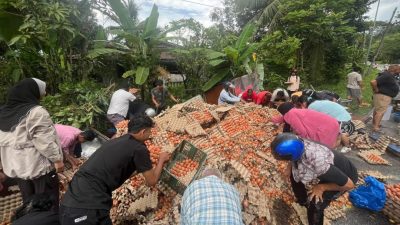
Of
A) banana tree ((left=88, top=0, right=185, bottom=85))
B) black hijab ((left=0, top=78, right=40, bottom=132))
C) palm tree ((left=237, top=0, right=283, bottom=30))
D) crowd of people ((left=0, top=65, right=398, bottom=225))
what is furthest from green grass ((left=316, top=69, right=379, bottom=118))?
black hijab ((left=0, top=78, right=40, bottom=132))

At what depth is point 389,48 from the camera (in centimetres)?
3128

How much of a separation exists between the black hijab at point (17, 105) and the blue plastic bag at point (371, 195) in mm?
4305

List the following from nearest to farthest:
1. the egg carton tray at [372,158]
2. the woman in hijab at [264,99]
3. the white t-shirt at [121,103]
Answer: the egg carton tray at [372,158]
the white t-shirt at [121,103]
the woman in hijab at [264,99]

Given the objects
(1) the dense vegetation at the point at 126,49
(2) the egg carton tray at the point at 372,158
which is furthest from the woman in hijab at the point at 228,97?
(2) the egg carton tray at the point at 372,158

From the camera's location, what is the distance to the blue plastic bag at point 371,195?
140 inches

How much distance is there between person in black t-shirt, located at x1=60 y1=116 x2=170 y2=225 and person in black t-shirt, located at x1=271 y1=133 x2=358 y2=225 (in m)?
1.27

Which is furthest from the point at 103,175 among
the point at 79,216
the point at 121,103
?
the point at 121,103

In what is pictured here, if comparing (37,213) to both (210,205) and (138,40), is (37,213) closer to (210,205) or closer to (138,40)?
(210,205)

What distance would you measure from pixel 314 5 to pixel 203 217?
40.8ft

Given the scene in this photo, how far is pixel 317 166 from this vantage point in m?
2.60

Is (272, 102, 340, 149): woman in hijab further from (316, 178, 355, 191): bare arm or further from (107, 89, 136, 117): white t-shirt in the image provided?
(107, 89, 136, 117): white t-shirt

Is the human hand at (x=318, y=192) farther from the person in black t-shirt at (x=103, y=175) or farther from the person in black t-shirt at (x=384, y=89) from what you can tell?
the person in black t-shirt at (x=384, y=89)

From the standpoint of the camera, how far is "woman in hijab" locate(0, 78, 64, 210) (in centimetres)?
265

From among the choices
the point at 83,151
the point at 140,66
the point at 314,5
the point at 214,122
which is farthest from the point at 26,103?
the point at 314,5
